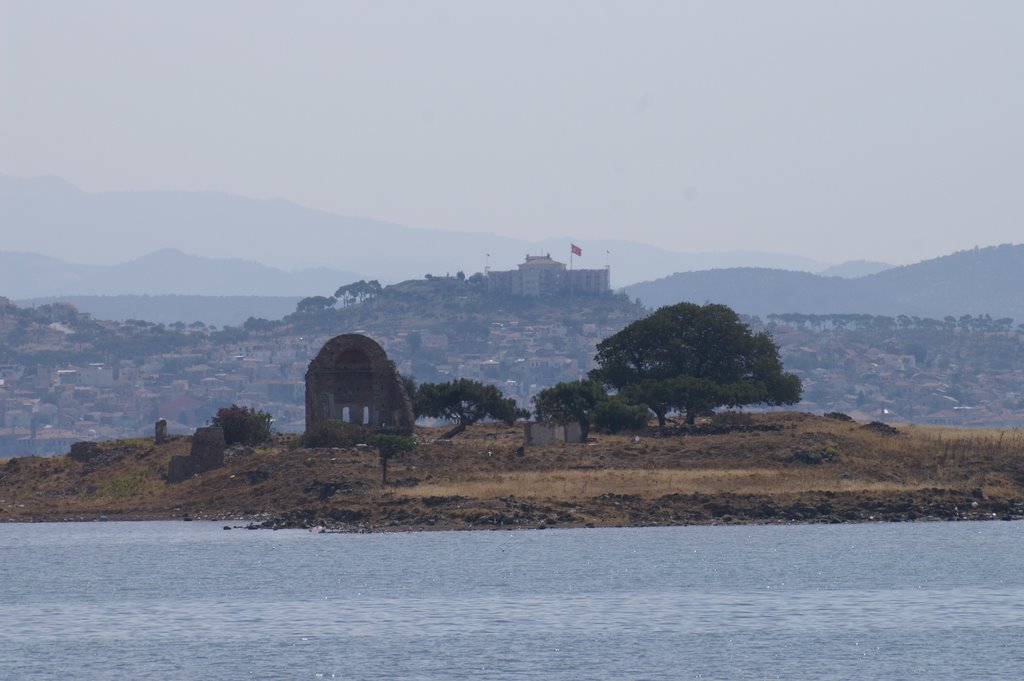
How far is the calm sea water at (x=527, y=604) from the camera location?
37625 millimetres

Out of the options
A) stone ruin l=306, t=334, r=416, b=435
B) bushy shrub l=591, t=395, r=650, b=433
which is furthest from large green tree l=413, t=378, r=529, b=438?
bushy shrub l=591, t=395, r=650, b=433

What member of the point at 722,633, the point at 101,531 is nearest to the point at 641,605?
the point at 722,633

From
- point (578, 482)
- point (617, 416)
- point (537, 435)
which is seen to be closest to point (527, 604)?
point (578, 482)

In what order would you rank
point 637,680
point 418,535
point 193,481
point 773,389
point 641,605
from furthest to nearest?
point 773,389
point 193,481
point 418,535
point 641,605
point 637,680

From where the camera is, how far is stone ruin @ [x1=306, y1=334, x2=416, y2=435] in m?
86.6

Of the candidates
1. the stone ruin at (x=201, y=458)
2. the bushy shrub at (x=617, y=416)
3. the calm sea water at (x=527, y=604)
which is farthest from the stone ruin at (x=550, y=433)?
the calm sea water at (x=527, y=604)

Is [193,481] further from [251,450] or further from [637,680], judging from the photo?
[637,680]

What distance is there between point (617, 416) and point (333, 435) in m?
14.0

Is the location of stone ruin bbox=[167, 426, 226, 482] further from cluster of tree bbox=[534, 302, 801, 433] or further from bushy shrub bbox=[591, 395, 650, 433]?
bushy shrub bbox=[591, 395, 650, 433]

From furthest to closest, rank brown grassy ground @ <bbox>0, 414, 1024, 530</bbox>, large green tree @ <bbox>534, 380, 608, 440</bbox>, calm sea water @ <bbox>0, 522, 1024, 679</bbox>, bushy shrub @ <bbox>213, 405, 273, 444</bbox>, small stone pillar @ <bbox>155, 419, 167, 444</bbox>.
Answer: small stone pillar @ <bbox>155, 419, 167, 444</bbox> < bushy shrub @ <bbox>213, 405, 273, 444</bbox> < large green tree @ <bbox>534, 380, 608, 440</bbox> < brown grassy ground @ <bbox>0, 414, 1024, 530</bbox> < calm sea water @ <bbox>0, 522, 1024, 679</bbox>

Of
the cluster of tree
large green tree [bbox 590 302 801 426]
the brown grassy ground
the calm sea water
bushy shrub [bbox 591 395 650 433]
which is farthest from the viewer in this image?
large green tree [bbox 590 302 801 426]

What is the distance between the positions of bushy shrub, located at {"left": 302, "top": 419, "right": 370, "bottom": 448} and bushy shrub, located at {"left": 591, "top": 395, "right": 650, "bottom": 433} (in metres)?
11.2

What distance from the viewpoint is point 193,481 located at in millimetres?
76938

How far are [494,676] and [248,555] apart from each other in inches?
894
